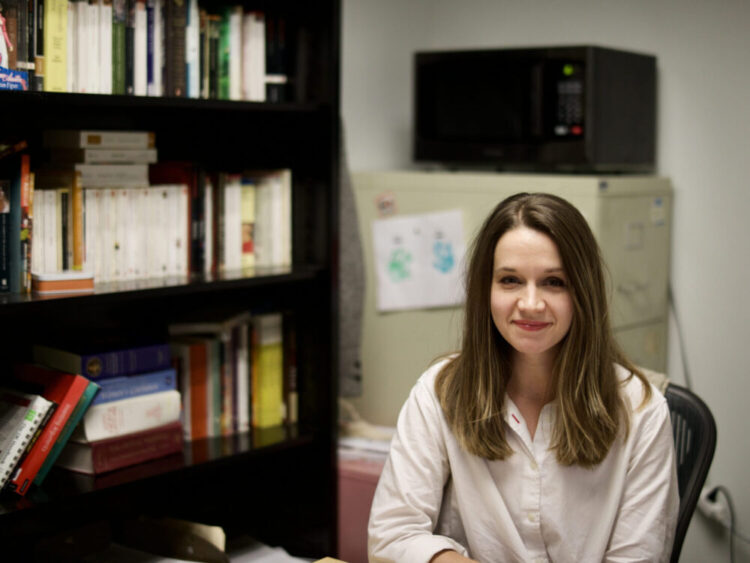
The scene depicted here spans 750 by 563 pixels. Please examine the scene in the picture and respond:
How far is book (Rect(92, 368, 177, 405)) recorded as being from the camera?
203 cm

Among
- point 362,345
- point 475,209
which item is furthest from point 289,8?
point 362,345

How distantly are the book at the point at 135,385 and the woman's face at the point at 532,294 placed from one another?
92 centimetres

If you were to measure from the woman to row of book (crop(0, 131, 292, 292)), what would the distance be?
2.60ft

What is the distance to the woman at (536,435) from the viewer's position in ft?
5.06

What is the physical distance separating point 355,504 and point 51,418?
889mm

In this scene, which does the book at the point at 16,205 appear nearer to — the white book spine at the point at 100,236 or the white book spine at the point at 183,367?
the white book spine at the point at 100,236

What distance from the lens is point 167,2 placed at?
2072mm

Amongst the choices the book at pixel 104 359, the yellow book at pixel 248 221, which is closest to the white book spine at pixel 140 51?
the yellow book at pixel 248 221

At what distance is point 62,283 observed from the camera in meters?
1.89

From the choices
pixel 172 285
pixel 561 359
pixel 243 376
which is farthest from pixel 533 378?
pixel 243 376

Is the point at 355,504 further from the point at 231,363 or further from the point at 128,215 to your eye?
the point at 128,215

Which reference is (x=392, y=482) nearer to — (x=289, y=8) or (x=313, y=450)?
(x=313, y=450)

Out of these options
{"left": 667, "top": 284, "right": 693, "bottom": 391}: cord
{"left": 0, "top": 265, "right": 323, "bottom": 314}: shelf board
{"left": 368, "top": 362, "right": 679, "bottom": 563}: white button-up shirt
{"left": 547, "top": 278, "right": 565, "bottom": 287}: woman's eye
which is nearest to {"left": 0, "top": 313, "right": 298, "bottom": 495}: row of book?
{"left": 0, "top": 265, "right": 323, "bottom": 314}: shelf board

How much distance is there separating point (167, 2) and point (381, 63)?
1.12 m
